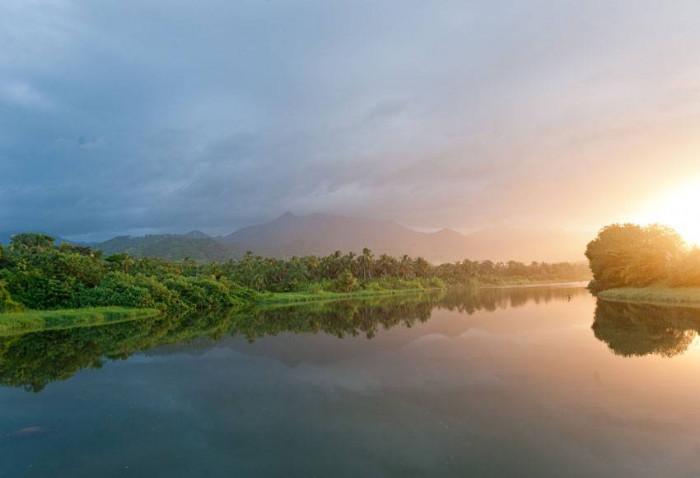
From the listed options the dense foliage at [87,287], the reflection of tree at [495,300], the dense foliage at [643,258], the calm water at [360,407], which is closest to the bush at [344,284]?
the reflection of tree at [495,300]

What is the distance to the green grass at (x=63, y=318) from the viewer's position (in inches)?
1697

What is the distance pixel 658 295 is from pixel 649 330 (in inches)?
1489

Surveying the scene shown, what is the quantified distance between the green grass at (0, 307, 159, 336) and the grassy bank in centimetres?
7664

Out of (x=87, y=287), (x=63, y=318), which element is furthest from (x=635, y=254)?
(x=87, y=287)

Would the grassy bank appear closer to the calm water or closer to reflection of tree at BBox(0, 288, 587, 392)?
the calm water

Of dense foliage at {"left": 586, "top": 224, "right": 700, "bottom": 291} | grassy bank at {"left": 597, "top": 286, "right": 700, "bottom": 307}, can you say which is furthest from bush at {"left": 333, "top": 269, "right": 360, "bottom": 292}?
grassy bank at {"left": 597, "top": 286, "right": 700, "bottom": 307}

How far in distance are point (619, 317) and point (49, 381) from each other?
2037 inches

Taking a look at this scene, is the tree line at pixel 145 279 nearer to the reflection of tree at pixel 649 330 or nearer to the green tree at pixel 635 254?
the reflection of tree at pixel 649 330

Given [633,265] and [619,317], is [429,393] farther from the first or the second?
[633,265]

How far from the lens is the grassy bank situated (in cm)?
5878

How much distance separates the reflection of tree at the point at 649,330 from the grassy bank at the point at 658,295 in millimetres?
10533

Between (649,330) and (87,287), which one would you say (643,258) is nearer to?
(649,330)

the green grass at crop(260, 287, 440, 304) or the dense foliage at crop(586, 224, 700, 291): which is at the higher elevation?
the dense foliage at crop(586, 224, 700, 291)

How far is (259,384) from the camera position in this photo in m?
21.1
